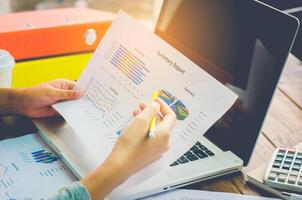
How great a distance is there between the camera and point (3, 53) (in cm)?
112

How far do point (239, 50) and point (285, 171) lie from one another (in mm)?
237

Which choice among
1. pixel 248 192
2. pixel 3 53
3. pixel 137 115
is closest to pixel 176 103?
pixel 137 115

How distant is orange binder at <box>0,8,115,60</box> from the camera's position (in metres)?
1.23

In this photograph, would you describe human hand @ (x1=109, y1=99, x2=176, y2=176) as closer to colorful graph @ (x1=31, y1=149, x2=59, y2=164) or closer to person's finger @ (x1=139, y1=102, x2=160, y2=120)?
person's finger @ (x1=139, y1=102, x2=160, y2=120)

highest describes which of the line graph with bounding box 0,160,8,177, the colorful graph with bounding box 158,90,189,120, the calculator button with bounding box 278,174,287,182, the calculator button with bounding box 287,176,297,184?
the colorful graph with bounding box 158,90,189,120

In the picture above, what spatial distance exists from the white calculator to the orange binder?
0.57 metres

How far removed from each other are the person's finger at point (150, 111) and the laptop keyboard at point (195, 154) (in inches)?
4.7

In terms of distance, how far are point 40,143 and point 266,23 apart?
0.47m

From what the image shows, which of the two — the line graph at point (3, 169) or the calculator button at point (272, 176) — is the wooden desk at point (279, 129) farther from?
the line graph at point (3, 169)

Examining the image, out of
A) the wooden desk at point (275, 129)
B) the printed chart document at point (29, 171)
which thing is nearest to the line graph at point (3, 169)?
the printed chart document at point (29, 171)

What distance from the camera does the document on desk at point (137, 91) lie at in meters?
0.88

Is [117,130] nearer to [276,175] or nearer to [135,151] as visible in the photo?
[135,151]

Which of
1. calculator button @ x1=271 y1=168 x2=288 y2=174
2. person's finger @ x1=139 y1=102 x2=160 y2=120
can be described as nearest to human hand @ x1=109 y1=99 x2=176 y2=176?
person's finger @ x1=139 y1=102 x2=160 y2=120

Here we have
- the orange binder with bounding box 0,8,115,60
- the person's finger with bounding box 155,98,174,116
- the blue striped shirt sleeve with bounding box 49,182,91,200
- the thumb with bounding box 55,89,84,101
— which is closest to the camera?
the blue striped shirt sleeve with bounding box 49,182,91,200
